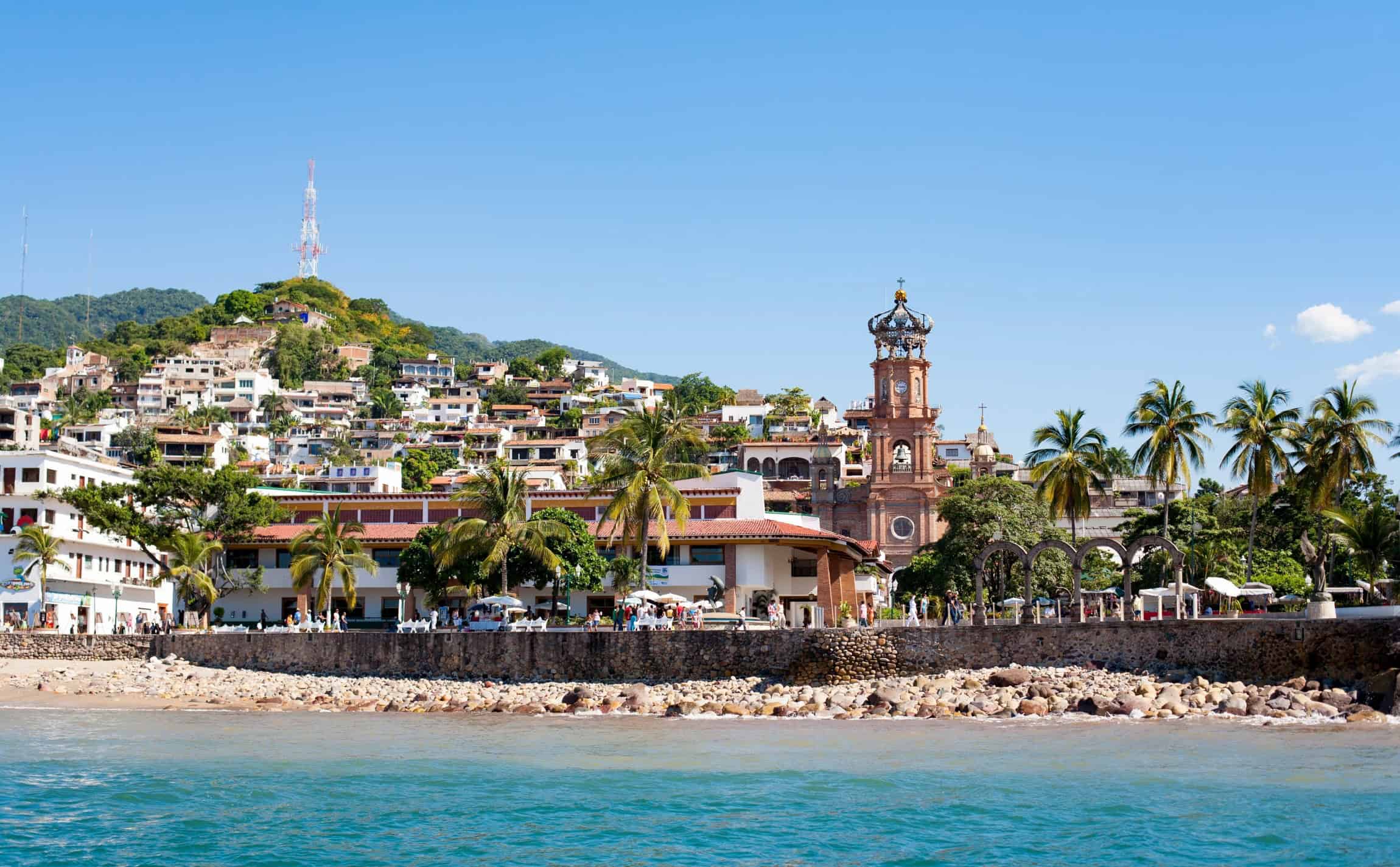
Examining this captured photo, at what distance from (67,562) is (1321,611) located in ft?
169

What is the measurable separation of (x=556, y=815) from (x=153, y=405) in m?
177

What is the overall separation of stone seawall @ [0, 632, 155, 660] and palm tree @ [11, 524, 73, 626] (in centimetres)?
475

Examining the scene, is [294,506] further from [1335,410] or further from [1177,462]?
[1335,410]

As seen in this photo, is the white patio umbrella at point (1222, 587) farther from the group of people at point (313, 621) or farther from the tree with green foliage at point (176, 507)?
the tree with green foliage at point (176, 507)

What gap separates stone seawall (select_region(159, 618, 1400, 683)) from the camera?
3825cm

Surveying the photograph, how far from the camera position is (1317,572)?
5344 cm

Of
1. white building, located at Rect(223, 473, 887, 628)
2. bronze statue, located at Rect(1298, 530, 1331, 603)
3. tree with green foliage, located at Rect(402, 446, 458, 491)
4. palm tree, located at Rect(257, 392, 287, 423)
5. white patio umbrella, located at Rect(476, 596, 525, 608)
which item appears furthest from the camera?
palm tree, located at Rect(257, 392, 287, 423)

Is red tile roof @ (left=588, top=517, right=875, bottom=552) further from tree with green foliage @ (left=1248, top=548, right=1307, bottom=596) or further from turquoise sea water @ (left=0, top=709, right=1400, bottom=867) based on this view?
turquoise sea water @ (left=0, top=709, right=1400, bottom=867)

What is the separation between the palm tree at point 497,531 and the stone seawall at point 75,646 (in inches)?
465

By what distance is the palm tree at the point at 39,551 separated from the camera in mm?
58281

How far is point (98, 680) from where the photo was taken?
163 feet

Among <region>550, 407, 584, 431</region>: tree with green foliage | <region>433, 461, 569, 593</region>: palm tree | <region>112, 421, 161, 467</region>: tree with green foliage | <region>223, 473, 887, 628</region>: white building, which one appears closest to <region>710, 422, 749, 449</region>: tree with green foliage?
<region>550, 407, 584, 431</region>: tree with green foliage

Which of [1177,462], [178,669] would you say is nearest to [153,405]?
[178,669]

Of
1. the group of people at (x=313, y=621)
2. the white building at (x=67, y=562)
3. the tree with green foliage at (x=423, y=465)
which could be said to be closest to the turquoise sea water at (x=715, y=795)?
the group of people at (x=313, y=621)
